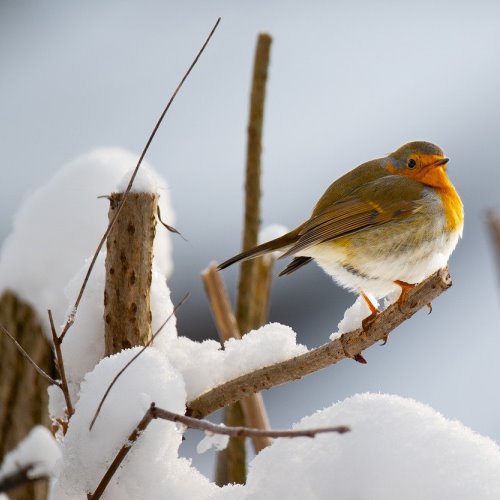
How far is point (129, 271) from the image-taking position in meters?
1.50

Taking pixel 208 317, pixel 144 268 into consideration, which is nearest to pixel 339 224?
pixel 144 268

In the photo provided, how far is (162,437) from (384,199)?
63.5 inches

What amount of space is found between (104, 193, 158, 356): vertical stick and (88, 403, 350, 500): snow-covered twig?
1.02 feet

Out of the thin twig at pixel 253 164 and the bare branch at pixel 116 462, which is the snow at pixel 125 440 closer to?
the bare branch at pixel 116 462

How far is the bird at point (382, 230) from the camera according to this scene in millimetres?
2410

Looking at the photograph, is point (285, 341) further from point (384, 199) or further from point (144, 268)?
point (384, 199)

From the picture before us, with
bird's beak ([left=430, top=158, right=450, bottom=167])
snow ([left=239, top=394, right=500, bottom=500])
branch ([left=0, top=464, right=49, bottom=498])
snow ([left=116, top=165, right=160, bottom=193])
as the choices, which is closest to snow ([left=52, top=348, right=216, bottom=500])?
snow ([left=239, top=394, right=500, bottom=500])

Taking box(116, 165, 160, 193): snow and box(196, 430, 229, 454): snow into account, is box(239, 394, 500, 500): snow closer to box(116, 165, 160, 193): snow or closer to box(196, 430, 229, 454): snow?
box(196, 430, 229, 454): snow

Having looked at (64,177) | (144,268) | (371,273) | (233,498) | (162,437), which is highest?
(64,177)

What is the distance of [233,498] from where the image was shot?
115cm

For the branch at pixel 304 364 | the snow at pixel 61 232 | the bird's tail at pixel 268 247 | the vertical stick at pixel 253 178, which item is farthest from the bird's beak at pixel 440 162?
the branch at pixel 304 364

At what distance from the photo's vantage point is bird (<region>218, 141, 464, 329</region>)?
7.91 feet

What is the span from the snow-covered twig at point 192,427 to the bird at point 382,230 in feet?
3.72

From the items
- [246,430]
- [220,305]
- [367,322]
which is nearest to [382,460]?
[246,430]
